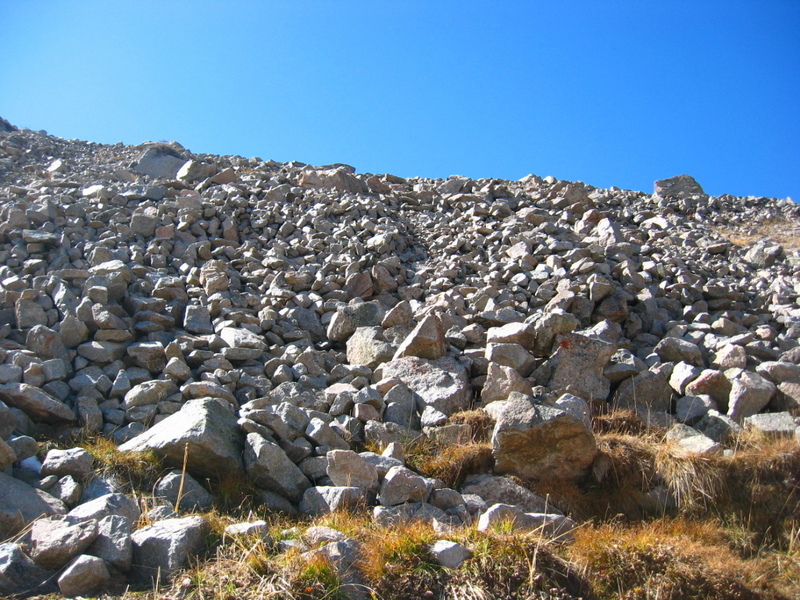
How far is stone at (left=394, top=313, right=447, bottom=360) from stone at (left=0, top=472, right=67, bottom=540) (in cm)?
400

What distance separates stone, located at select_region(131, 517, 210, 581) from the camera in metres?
4.14

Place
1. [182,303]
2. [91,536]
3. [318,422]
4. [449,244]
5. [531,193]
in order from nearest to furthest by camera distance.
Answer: [91,536] < [318,422] < [182,303] < [449,244] < [531,193]

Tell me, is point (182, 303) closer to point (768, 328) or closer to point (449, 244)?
point (449, 244)

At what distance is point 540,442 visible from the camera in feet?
19.4

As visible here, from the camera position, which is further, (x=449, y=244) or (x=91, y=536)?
(x=449, y=244)

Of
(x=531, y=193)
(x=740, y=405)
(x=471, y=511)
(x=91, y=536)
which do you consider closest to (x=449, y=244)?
(x=531, y=193)

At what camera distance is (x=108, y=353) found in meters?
7.29

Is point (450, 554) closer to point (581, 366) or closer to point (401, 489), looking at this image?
point (401, 489)

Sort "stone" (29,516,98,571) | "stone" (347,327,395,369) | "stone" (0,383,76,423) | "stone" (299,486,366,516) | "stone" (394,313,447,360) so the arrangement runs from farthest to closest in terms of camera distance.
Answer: "stone" (347,327,395,369), "stone" (394,313,447,360), "stone" (0,383,76,423), "stone" (299,486,366,516), "stone" (29,516,98,571)

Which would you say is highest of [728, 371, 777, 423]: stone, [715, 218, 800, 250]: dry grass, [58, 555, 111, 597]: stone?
[715, 218, 800, 250]: dry grass

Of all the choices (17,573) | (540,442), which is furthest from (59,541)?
(540,442)

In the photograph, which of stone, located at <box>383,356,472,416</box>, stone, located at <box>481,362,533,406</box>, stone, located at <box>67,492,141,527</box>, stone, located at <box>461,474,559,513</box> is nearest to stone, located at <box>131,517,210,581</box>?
stone, located at <box>67,492,141,527</box>

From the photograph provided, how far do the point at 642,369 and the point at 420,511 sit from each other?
3740 mm

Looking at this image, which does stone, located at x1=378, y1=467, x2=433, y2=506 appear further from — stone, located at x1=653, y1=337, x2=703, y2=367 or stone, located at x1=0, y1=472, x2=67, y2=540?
stone, located at x1=653, y1=337, x2=703, y2=367
